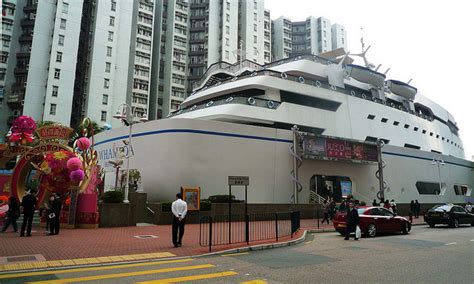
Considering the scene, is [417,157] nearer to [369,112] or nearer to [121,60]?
[369,112]

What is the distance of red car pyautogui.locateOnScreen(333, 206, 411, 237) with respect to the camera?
49.4 ft

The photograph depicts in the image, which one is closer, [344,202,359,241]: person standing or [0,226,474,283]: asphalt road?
[0,226,474,283]: asphalt road

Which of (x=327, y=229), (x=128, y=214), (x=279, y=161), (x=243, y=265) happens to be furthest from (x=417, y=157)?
(x=243, y=265)

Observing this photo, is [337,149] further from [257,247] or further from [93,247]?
[93,247]

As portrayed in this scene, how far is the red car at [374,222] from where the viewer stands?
1506 cm

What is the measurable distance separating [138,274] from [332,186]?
23599 mm

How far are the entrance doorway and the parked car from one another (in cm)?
815

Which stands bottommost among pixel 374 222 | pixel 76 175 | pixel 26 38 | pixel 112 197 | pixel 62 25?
pixel 374 222

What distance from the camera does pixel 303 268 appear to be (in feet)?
26.8

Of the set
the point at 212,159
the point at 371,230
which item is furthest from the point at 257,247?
the point at 212,159

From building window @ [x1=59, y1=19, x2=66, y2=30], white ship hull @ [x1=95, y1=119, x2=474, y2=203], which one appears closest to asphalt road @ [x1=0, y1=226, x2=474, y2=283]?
white ship hull @ [x1=95, y1=119, x2=474, y2=203]

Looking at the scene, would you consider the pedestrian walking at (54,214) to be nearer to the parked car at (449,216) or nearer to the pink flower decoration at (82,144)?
the pink flower decoration at (82,144)

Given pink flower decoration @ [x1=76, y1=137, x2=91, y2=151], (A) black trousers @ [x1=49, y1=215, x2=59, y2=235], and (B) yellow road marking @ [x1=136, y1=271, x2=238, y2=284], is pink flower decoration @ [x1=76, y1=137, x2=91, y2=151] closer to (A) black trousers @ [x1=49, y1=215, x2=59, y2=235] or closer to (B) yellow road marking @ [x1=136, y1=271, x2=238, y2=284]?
(A) black trousers @ [x1=49, y1=215, x2=59, y2=235]

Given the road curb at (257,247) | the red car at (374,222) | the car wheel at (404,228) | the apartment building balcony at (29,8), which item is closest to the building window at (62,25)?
the apartment building balcony at (29,8)
